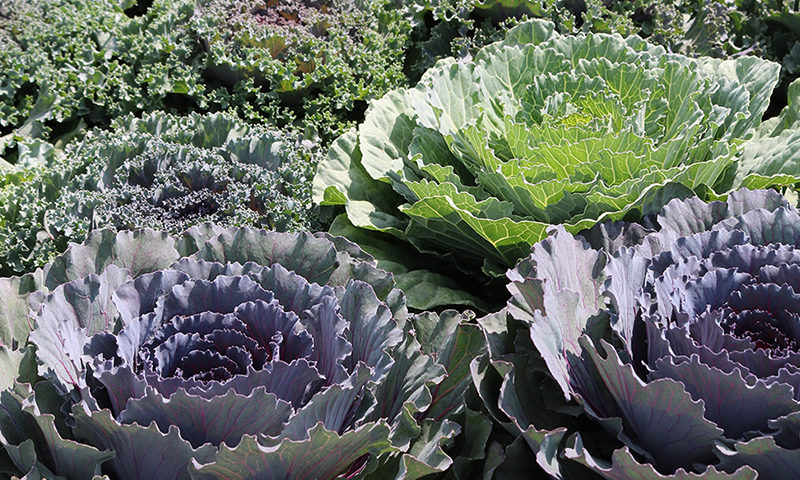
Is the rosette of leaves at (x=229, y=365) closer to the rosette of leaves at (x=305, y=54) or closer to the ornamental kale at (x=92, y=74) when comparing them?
the rosette of leaves at (x=305, y=54)

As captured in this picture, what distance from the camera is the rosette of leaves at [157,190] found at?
299cm

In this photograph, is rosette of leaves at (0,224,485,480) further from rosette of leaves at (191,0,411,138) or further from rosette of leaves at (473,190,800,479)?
rosette of leaves at (191,0,411,138)

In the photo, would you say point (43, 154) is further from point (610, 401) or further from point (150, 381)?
point (610, 401)

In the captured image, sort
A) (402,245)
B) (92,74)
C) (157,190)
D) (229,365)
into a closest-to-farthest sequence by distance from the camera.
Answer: (229,365) → (157,190) → (402,245) → (92,74)

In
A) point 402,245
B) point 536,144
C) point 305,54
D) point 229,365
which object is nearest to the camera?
point 229,365

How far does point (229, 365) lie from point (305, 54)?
111 inches

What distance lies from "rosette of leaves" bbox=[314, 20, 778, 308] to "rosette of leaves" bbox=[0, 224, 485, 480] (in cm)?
82

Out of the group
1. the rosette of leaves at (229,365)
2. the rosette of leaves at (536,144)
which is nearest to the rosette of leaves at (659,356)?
the rosette of leaves at (229,365)

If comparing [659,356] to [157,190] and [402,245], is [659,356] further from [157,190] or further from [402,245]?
[157,190]

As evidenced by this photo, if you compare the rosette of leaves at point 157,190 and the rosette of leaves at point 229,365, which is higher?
the rosette of leaves at point 229,365

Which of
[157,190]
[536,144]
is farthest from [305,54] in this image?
[536,144]

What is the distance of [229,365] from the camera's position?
1.68 meters

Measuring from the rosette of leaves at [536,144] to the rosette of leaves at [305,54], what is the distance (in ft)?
2.29

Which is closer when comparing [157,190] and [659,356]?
[659,356]
